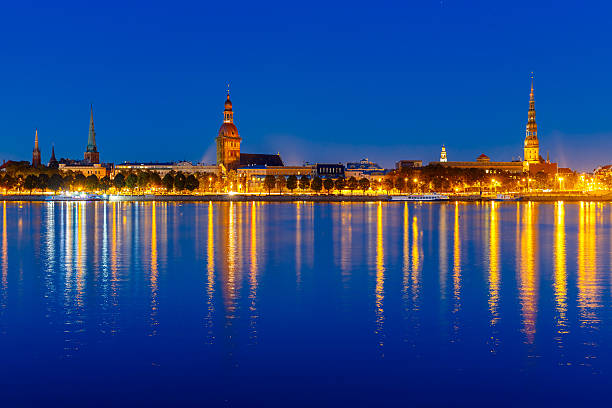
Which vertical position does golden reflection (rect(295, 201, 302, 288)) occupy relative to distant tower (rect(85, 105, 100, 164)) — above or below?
below

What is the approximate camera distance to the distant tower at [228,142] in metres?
160

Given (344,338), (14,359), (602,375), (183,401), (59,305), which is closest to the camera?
(183,401)

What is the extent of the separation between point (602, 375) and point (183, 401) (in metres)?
6.04

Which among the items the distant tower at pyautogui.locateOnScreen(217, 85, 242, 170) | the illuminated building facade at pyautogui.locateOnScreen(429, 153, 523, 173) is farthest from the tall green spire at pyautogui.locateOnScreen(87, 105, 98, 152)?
the illuminated building facade at pyautogui.locateOnScreen(429, 153, 523, 173)

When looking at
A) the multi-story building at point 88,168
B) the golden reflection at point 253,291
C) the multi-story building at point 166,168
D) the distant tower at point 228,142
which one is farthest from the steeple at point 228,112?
the golden reflection at point 253,291

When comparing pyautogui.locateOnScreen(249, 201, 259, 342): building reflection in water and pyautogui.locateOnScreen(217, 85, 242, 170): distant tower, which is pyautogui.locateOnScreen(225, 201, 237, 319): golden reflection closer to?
pyautogui.locateOnScreen(249, 201, 259, 342): building reflection in water

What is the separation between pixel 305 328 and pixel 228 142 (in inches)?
5862

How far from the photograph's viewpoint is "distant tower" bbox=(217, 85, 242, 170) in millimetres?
160500

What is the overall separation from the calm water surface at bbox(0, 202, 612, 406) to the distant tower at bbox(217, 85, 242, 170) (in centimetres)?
13396

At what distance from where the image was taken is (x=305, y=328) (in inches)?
544

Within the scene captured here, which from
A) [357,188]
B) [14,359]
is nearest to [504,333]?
[14,359]

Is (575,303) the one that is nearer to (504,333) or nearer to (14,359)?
(504,333)

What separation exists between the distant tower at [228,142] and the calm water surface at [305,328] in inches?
5274

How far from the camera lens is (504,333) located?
13.3m
